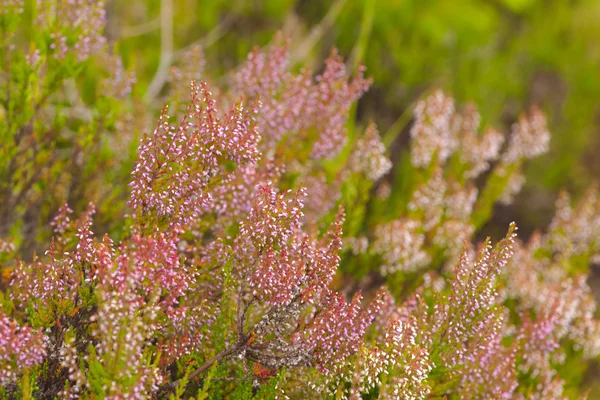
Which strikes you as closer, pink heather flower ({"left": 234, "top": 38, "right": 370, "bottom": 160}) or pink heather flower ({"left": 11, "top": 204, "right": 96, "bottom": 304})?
pink heather flower ({"left": 11, "top": 204, "right": 96, "bottom": 304})

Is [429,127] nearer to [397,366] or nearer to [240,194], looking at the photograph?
[240,194]

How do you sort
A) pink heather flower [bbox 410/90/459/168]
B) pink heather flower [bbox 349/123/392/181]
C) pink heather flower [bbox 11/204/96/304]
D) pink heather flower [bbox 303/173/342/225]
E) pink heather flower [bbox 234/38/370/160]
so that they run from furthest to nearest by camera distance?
pink heather flower [bbox 410/90/459/168] < pink heather flower [bbox 349/123/392/181] < pink heather flower [bbox 303/173/342/225] < pink heather flower [bbox 234/38/370/160] < pink heather flower [bbox 11/204/96/304]

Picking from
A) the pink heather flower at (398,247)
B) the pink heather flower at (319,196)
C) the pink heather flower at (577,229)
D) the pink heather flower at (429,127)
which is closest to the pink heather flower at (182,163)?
the pink heather flower at (319,196)

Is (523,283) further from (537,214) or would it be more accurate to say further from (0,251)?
(537,214)

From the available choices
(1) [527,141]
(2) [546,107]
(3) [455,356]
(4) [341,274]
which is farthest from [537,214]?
(3) [455,356]

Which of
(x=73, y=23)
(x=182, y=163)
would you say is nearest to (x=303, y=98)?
(x=73, y=23)

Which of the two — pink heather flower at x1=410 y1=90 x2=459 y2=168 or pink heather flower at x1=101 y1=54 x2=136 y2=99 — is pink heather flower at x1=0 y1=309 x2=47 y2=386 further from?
pink heather flower at x1=410 y1=90 x2=459 y2=168

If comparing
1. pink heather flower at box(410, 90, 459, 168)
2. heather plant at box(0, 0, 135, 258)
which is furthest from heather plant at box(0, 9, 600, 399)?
pink heather flower at box(410, 90, 459, 168)

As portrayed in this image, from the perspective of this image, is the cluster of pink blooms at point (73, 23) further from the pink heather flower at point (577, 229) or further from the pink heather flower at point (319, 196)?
the pink heather flower at point (577, 229)
